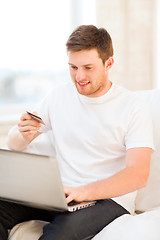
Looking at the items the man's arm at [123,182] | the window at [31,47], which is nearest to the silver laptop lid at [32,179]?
the man's arm at [123,182]

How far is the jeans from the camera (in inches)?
46.1

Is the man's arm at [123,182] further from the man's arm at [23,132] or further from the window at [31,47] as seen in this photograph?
the window at [31,47]

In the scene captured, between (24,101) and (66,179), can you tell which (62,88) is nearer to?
(66,179)

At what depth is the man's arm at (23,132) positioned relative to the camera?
146 centimetres

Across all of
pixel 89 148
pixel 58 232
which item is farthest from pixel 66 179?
pixel 58 232

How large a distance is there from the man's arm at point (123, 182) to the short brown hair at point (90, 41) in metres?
0.46

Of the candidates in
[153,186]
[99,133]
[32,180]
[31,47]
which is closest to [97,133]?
[99,133]

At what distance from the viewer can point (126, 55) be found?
3209 millimetres

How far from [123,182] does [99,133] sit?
289mm

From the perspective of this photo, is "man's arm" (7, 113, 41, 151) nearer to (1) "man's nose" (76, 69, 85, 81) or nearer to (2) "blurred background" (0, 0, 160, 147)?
(1) "man's nose" (76, 69, 85, 81)

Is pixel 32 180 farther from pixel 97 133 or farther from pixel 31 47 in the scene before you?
pixel 31 47

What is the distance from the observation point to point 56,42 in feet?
10.5

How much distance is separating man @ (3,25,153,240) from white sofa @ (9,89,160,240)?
60mm

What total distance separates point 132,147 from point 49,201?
45cm
